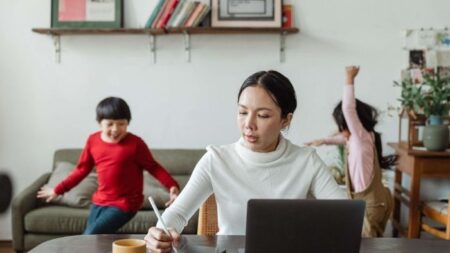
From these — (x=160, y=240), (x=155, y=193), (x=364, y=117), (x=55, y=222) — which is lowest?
(x=55, y=222)

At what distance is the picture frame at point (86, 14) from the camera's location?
12.0 feet

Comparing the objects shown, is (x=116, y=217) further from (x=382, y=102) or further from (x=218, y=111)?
(x=382, y=102)

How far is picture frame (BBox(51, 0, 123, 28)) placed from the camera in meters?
3.66

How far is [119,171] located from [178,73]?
144cm

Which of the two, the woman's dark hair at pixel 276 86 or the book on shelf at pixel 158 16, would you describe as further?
the book on shelf at pixel 158 16

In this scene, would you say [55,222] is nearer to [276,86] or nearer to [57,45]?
[57,45]

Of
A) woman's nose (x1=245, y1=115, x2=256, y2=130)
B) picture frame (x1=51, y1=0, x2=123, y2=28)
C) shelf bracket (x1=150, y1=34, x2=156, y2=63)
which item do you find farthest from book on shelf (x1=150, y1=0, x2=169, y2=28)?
woman's nose (x1=245, y1=115, x2=256, y2=130)

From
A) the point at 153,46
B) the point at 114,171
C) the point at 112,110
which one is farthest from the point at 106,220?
the point at 153,46

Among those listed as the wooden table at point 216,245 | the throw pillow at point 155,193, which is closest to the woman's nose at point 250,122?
the wooden table at point 216,245

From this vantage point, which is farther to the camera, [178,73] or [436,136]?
[178,73]

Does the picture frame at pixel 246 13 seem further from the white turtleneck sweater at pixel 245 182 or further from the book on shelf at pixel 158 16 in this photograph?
the white turtleneck sweater at pixel 245 182

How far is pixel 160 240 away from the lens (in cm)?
133

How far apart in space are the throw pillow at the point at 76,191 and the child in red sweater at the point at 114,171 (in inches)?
30.4

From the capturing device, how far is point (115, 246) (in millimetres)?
1239
